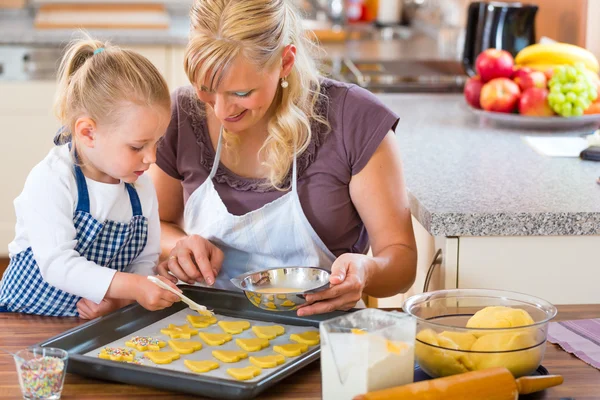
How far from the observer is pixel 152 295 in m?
1.28

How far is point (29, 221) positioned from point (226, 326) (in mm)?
362

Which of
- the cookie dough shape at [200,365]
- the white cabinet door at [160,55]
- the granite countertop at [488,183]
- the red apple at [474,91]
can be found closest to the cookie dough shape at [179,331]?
the cookie dough shape at [200,365]

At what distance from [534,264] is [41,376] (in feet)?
3.17

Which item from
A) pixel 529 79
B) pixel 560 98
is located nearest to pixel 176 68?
pixel 529 79

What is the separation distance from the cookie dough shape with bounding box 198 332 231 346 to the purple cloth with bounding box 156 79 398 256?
1.49ft

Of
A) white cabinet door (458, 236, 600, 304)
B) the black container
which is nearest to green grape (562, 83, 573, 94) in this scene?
the black container

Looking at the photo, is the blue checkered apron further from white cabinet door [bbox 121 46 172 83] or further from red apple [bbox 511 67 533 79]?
white cabinet door [bbox 121 46 172 83]

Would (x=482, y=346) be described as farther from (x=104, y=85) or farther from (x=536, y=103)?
(x=536, y=103)

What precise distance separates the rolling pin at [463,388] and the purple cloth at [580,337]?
20cm

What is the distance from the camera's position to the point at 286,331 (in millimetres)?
1304

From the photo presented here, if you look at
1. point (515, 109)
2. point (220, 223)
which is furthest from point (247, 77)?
point (515, 109)

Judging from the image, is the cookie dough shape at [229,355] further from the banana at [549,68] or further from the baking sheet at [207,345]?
the banana at [549,68]

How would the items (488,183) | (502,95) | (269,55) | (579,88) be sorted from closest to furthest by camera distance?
1. (269,55)
2. (488,183)
3. (579,88)
4. (502,95)

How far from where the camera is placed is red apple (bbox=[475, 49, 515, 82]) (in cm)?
236
